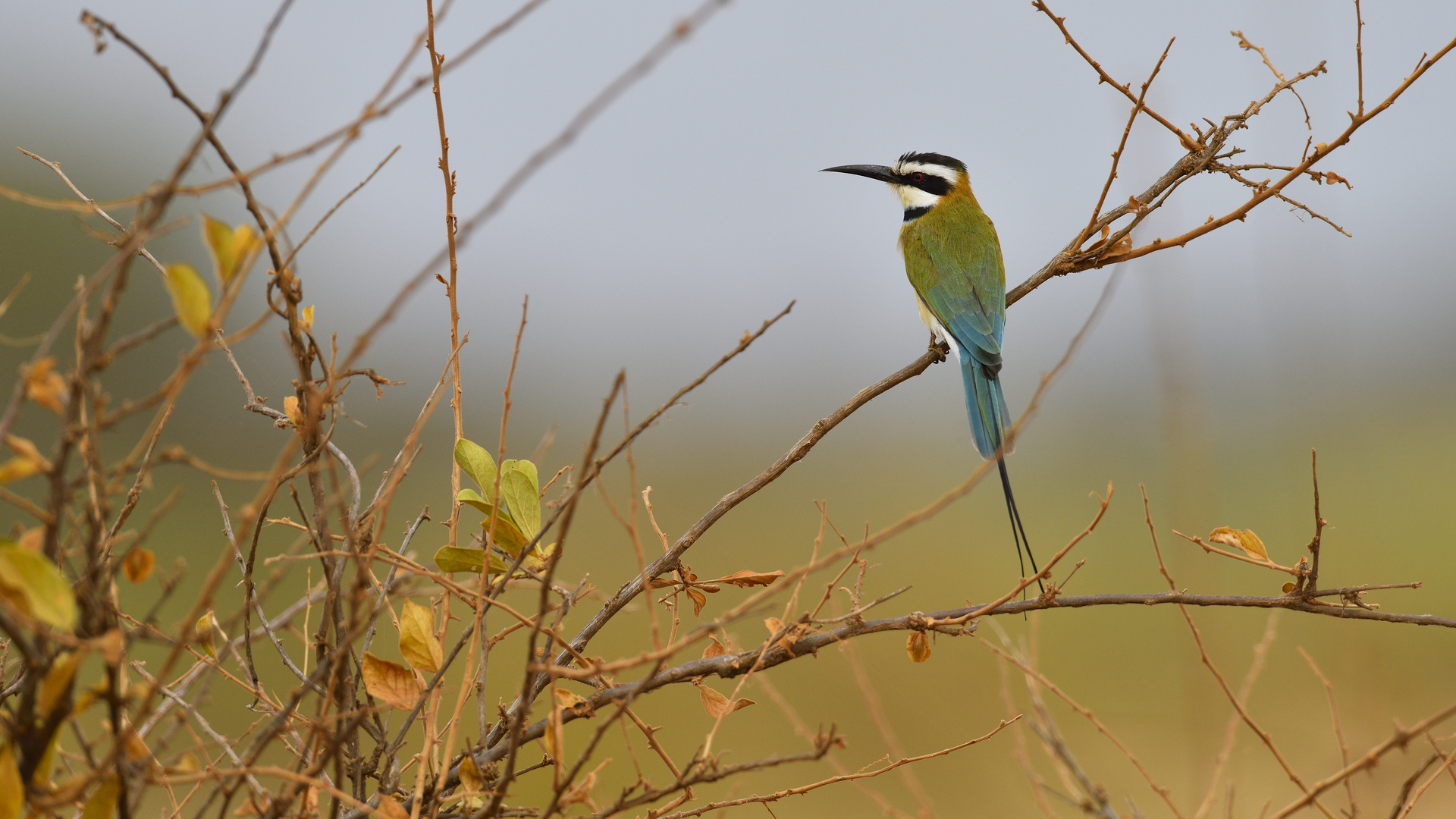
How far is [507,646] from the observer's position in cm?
658

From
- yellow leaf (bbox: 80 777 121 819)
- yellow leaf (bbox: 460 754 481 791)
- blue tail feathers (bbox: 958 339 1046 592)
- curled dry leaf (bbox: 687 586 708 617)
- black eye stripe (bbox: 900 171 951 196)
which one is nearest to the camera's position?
yellow leaf (bbox: 80 777 121 819)

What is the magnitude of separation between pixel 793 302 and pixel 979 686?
713 centimetres

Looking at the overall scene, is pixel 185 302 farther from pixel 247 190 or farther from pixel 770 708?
pixel 770 708

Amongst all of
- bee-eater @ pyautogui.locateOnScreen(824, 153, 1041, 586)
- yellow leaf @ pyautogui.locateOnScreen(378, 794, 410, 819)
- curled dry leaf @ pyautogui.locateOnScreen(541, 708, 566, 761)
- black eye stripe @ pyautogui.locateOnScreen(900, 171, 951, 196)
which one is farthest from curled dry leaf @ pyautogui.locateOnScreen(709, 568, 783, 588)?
black eye stripe @ pyautogui.locateOnScreen(900, 171, 951, 196)

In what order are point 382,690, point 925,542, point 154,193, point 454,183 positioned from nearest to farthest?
point 154,193 < point 382,690 < point 454,183 < point 925,542

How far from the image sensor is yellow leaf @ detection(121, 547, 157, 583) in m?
0.94

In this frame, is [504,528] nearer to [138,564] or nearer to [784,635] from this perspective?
[784,635]

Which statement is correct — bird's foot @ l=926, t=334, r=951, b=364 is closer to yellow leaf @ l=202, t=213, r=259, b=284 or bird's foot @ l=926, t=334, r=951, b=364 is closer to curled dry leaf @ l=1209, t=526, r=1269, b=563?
curled dry leaf @ l=1209, t=526, r=1269, b=563

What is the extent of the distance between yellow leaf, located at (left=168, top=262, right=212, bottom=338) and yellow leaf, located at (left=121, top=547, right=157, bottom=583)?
9.1 inches

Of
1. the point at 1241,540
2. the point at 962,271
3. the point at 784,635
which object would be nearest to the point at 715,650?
the point at 784,635

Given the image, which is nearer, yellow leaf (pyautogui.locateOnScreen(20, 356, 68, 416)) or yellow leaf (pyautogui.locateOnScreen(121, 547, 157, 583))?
yellow leaf (pyautogui.locateOnScreen(20, 356, 68, 416))

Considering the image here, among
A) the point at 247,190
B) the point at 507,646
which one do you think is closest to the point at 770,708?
the point at 507,646

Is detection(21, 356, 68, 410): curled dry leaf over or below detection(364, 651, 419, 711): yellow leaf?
over

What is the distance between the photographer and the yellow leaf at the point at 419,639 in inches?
49.1
